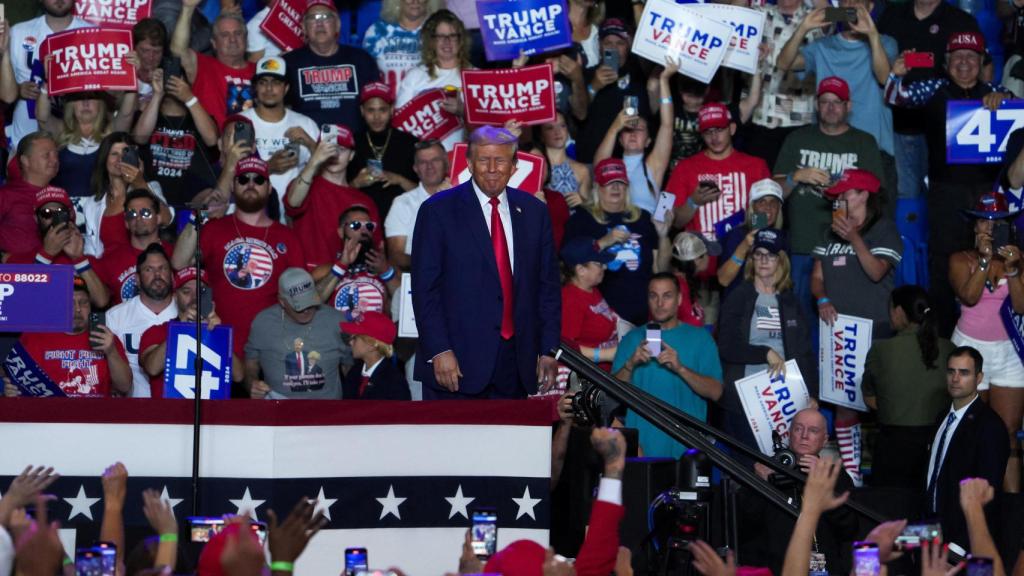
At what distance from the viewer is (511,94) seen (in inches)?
439

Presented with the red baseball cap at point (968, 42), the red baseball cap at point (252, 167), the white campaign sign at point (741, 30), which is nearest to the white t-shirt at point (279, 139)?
the red baseball cap at point (252, 167)

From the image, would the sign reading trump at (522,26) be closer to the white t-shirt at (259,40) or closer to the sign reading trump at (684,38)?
the sign reading trump at (684,38)

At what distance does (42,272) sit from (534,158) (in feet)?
10.3

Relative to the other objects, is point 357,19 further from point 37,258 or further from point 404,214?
point 37,258

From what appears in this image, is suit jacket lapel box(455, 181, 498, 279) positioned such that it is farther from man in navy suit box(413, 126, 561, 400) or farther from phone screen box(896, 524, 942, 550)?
phone screen box(896, 524, 942, 550)

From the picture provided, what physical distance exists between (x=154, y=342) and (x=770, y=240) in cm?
379

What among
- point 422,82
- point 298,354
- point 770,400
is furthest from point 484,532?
point 422,82

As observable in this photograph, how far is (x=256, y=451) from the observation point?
23.7ft

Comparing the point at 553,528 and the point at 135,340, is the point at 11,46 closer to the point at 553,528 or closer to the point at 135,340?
the point at 135,340

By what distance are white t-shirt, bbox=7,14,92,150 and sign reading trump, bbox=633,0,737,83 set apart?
3917mm

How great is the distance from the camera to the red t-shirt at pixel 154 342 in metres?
9.57

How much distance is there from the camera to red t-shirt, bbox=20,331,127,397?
9.33m

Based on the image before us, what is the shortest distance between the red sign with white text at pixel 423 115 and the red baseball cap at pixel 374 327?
2.67 metres

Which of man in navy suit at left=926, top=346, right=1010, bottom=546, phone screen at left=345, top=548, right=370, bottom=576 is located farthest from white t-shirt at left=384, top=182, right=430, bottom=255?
phone screen at left=345, top=548, right=370, bottom=576
